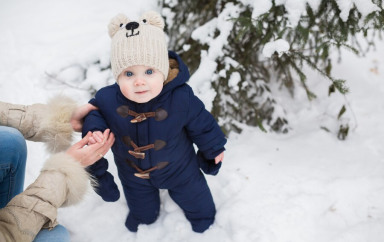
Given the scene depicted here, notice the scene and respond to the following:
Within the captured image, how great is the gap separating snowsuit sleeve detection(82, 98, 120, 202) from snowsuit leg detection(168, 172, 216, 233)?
1.32 feet

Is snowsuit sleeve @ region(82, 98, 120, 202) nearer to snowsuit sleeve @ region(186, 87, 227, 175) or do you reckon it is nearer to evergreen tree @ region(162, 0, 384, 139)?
snowsuit sleeve @ region(186, 87, 227, 175)

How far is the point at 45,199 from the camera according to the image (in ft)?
4.58

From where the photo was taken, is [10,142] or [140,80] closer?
[140,80]

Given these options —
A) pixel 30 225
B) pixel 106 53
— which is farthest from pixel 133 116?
pixel 106 53

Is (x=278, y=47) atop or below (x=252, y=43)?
atop

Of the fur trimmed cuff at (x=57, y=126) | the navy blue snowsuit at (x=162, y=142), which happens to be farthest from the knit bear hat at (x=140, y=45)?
the fur trimmed cuff at (x=57, y=126)

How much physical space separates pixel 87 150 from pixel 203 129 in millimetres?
633

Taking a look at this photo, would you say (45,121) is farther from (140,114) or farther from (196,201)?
(196,201)

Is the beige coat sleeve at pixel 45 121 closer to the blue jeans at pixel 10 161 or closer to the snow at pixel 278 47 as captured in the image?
the blue jeans at pixel 10 161

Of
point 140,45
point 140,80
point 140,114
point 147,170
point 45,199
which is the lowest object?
point 147,170

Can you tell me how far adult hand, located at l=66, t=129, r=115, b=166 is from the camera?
159cm

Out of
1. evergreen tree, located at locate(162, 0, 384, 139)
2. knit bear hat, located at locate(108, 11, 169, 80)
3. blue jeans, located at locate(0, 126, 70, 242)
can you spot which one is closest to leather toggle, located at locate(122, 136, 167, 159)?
knit bear hat, located at locate(108, 11, 169, 80)

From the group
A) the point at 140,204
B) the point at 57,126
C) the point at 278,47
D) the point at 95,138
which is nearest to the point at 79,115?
the point at 57,126

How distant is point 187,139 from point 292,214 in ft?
2.86
